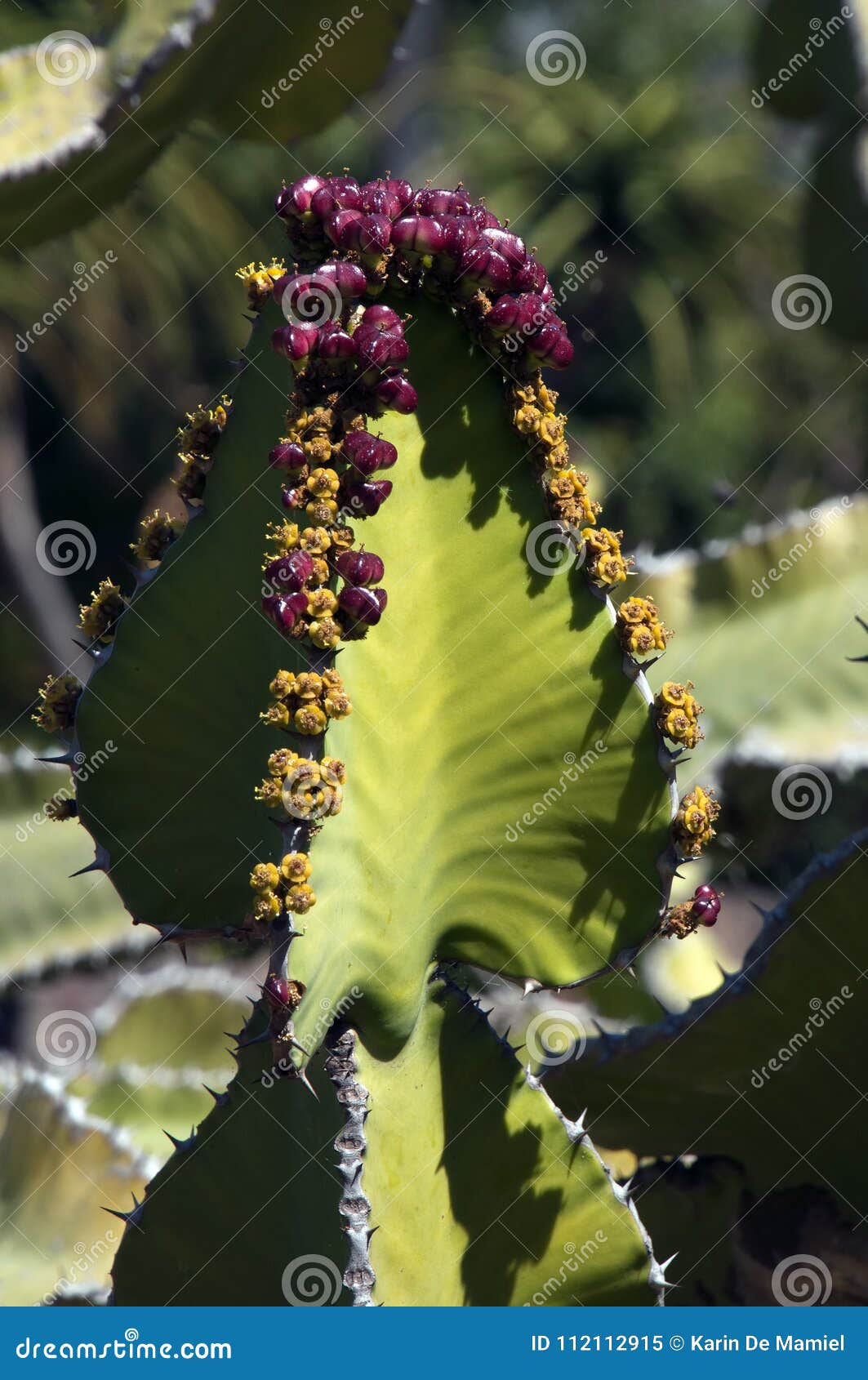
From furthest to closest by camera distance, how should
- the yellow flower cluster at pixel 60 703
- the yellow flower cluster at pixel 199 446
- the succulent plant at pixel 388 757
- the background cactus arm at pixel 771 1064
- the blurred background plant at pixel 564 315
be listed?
the blurred background plant at pixel 564 315 → the background cactus arm at pixel 771 1064 → the yellow flower cluster at pixel 60 703 → the yellow flower cluster at pixel 199 446 → the succulent plant at pixel 388 757

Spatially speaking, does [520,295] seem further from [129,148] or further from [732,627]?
[129,148]

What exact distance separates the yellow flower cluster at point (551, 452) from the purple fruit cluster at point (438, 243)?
0.04 meters

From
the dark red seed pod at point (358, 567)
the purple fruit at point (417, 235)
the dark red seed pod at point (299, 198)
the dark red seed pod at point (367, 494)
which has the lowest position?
the dark red seed pod at point (358, 567)

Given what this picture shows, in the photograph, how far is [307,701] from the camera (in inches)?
56.3

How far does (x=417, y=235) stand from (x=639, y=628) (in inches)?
19.3

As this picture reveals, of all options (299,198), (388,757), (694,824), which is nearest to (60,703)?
(388,757)

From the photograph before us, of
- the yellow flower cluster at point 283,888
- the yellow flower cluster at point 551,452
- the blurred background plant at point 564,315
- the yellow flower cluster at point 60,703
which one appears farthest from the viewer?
the blurred background plant at point 564,315

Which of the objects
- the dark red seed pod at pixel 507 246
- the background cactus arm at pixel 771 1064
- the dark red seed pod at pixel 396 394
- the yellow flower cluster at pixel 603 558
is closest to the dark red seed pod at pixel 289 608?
the dark red seed pod at pixel 396 394

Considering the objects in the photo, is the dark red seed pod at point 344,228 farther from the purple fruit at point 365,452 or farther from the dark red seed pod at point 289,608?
the dark red seed pod at point 289,608

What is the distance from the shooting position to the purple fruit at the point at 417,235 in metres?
1.51

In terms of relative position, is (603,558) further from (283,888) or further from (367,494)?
(283,888)

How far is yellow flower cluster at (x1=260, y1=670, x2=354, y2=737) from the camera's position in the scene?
1424mm

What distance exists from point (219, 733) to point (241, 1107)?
449 millimetres

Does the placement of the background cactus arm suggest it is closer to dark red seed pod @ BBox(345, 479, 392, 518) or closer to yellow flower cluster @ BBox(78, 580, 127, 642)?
dark red seed pod @ BBox(345, 479, 392, 518)
